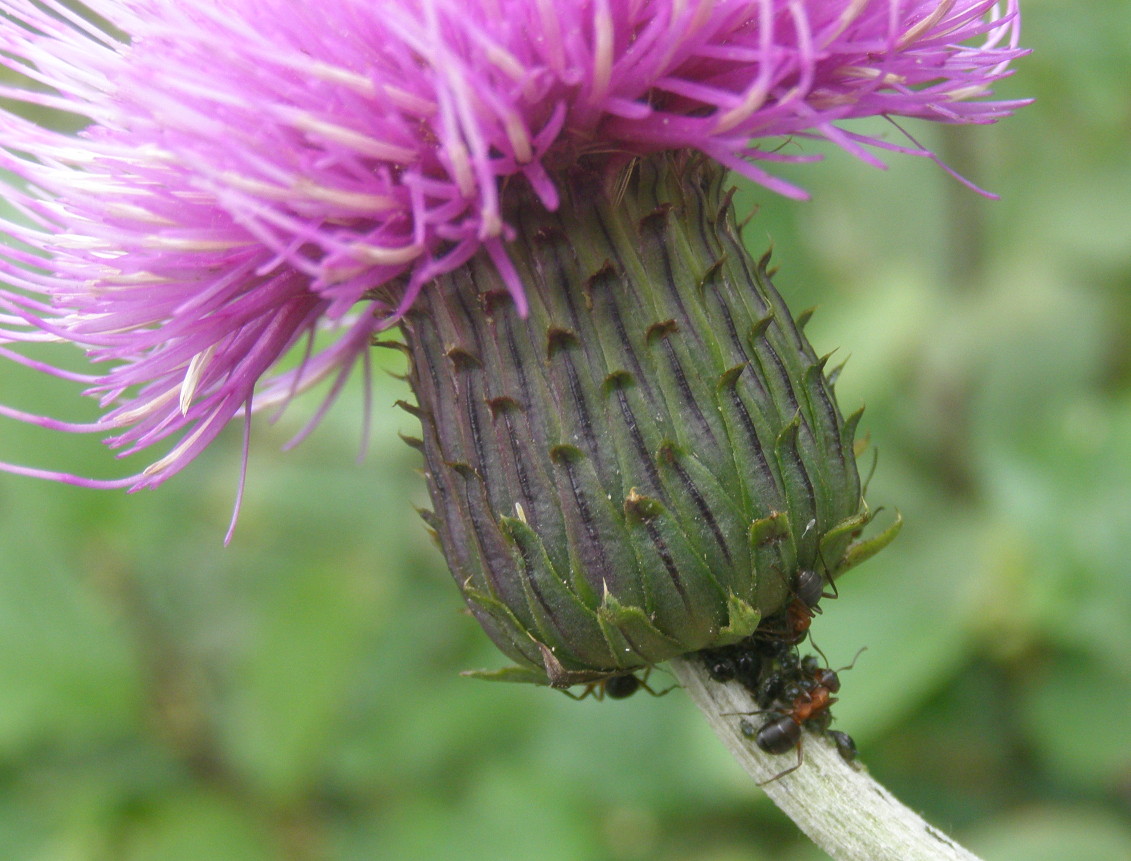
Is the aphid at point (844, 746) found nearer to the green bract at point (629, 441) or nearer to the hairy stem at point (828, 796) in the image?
the hairy stem at point (828, 796)

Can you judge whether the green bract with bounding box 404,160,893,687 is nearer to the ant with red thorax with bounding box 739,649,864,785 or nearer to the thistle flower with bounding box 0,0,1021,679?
the thistle flower with bounding box 0,0,1021,679

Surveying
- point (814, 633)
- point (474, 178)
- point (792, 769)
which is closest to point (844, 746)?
point (792, 769)

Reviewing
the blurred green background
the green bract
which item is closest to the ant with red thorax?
the green bract

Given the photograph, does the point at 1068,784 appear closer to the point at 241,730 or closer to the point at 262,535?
the point at 241,730

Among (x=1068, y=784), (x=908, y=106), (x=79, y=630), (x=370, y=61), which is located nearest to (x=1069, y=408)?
(x=1068, y=784)

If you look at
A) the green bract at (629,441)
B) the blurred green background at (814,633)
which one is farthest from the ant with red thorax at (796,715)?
the blurred green background at (814,633)

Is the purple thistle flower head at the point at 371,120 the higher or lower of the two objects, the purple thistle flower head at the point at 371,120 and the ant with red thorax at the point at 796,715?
the higher
